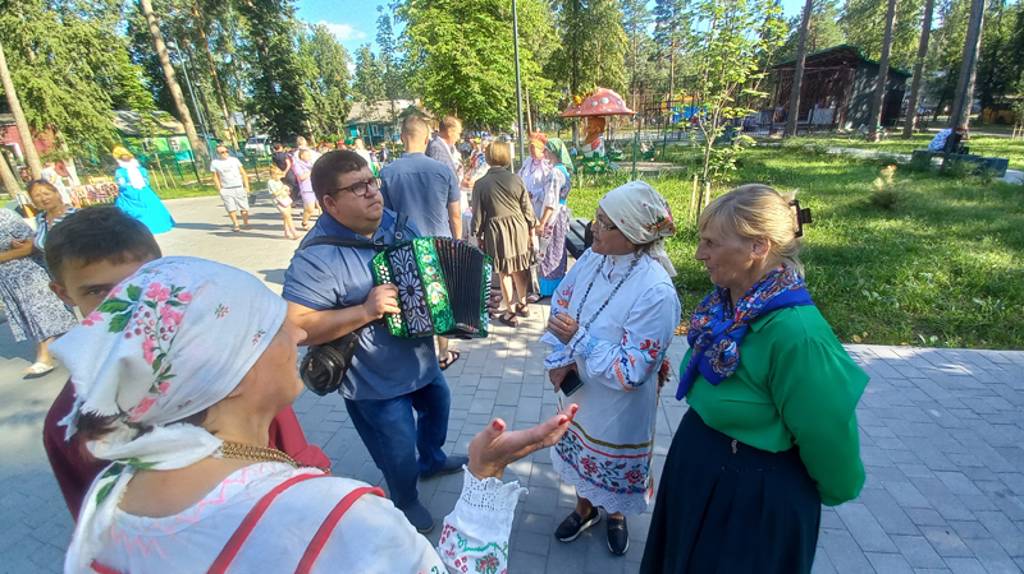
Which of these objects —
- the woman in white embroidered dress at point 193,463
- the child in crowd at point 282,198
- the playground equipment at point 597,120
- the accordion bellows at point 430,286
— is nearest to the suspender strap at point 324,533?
the woman in white embroidered dress at point 193,463

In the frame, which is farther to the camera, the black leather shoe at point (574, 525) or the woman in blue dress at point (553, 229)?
the woman in blue dress at point (553, 229)

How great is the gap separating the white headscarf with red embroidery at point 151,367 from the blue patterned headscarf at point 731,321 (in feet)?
4.98

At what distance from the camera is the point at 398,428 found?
8.11ft

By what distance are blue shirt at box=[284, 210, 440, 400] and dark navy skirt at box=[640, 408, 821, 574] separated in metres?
1.41

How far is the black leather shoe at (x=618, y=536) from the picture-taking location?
2.54 meters

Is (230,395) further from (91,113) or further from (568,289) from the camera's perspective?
(91,113)

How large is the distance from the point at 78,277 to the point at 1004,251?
10.7 metres

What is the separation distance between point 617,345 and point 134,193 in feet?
33.0

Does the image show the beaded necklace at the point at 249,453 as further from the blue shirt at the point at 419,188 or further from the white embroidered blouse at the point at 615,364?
the blue shirt at the point at 419,188

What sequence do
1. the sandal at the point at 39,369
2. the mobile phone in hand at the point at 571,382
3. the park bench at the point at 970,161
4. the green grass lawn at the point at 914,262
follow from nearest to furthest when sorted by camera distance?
the mobile phone in hand at the point at 571,382 → the sandal at the point at 39,369 → the green grass lawn at the point at 914,262 → the park bench at the point at 970,161

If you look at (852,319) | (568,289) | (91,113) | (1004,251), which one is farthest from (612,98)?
(91,113)

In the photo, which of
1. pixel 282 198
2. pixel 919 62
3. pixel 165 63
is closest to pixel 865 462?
pixel 282 198

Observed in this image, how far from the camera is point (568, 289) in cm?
252

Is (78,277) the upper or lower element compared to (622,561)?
upper
